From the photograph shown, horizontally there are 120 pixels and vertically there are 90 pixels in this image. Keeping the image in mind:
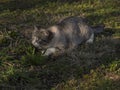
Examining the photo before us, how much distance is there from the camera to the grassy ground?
7.12m

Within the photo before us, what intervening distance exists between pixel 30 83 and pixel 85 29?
2405 millimetres

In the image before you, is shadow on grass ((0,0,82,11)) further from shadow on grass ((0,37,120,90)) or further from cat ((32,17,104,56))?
shadow on grass ((0,37,120,90))

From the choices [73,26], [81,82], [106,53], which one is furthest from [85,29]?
[81,82]

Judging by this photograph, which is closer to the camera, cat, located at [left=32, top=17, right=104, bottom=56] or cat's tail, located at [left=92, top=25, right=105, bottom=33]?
cat, located at [left=32, top=17, right=104, bottom=56]

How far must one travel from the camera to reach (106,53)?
8.36 metres

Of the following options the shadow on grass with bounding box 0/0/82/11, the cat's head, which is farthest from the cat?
the shadow on grass with bounding box 0/0/82/11

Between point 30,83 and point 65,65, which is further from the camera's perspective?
point 65,65

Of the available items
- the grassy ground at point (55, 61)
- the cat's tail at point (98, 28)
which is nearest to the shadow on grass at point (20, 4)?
the grassy ground at point (55, 61)

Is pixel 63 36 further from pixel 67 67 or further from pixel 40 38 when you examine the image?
pixel 67 67

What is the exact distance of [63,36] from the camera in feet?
28.2

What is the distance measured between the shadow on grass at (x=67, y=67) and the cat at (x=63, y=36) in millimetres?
216

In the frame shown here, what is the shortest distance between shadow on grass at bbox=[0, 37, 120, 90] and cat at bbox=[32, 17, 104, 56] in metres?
0.22

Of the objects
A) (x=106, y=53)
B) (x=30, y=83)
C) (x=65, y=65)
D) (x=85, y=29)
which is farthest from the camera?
(x=85, y=29)

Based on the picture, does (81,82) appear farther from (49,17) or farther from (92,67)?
(49,17)
